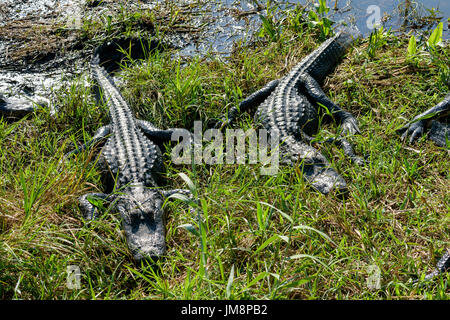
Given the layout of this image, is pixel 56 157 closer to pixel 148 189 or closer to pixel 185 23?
pixel 148 189

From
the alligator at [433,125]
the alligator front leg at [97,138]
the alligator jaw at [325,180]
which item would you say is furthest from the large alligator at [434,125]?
the alligator front leg at [97,138]

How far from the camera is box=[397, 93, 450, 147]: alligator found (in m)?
4.76

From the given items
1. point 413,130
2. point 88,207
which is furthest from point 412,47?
point 88,207

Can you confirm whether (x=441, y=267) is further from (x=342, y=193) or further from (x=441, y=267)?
(x=342, y=193)

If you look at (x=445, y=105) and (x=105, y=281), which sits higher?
(x=445, y=105)

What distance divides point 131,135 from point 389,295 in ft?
→ 9.57

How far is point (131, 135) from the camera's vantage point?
481cm

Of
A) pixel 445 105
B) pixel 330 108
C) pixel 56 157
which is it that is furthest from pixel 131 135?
pixel 445 105

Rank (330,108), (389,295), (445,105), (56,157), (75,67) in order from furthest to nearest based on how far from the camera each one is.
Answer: (75,67)
(330,108)
(445,105)
(56,157)
(389,295)

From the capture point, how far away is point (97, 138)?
4.88 metres

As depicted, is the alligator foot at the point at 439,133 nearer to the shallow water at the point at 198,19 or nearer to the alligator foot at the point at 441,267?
the alligator foot at the point at 441,267

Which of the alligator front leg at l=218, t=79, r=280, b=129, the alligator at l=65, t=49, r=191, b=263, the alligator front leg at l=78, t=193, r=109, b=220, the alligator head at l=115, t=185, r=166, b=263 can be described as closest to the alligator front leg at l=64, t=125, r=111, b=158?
the alligator at l=65, t=49, r=191, b=263

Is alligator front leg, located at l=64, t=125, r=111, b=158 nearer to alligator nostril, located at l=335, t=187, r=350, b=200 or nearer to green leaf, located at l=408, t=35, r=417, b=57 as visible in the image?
alligator nostril, located at l=335, t=187, r=350, b=200

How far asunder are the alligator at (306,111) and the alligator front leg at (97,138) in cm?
128
